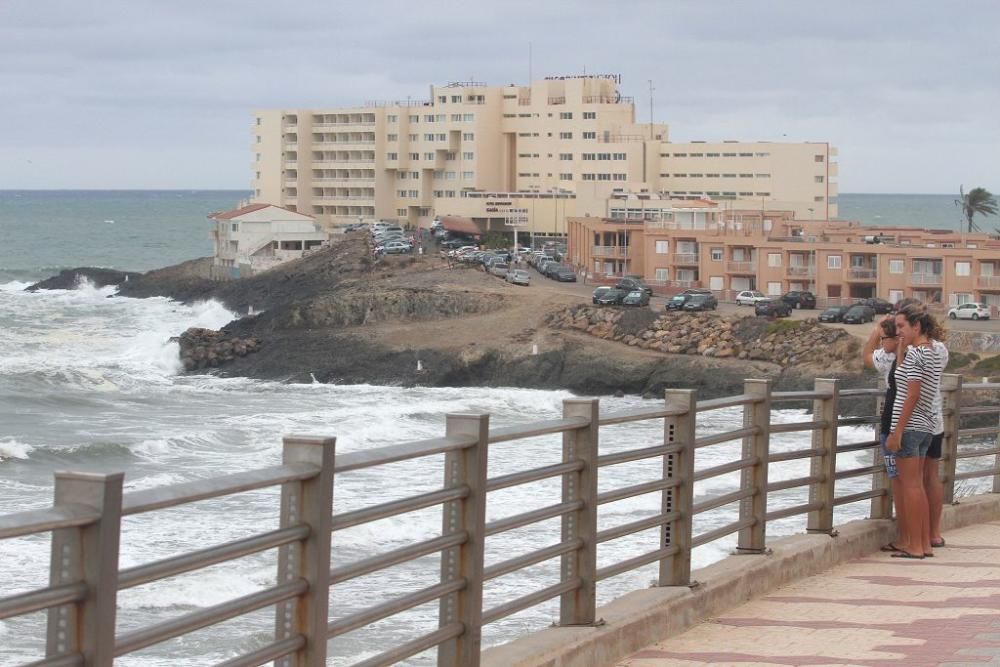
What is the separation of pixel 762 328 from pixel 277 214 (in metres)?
57.2

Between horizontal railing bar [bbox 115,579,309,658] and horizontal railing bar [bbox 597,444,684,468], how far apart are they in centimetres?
205

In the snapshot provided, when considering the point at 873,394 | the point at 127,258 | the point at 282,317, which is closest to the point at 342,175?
the point at 127,258

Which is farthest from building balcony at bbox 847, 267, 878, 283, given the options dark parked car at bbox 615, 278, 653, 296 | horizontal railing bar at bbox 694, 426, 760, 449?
horizontal railing bar at bbox 694, 426, 760, 449

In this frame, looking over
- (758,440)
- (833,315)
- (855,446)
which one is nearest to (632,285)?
(833,315)

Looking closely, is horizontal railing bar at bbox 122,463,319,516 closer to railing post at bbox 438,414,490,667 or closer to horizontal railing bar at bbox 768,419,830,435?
railing post at bbox 438,414,490,667

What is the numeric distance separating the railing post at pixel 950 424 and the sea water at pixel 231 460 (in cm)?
540

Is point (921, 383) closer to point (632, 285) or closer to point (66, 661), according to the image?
point (66, 661)

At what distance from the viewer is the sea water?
1748 cm

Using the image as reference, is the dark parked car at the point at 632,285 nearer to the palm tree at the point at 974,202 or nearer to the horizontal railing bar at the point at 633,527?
the palm tree at the point at 974,202

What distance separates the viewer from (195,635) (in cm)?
1652

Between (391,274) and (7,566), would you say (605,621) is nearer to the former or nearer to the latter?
(7,566)

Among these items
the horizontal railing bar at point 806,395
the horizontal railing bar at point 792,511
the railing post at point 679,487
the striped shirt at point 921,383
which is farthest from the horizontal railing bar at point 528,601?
the striped shirt at point 921,383

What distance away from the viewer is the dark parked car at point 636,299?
74100 mm

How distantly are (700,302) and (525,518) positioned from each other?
6723cm
